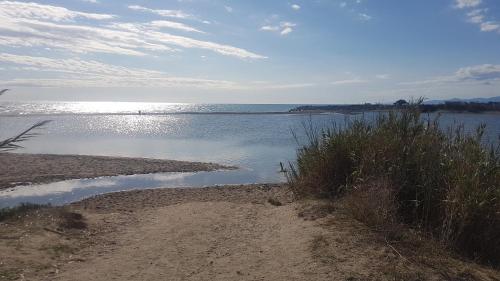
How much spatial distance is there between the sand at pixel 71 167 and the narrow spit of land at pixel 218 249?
10.9 metres

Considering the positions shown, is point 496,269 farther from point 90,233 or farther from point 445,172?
point 90,233

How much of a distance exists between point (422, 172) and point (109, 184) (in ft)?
47.2

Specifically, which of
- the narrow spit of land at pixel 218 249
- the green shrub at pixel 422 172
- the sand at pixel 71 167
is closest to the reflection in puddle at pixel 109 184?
the sand at pixel 71 167

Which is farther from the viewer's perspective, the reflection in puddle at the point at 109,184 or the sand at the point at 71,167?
the sand at the point at 71,167

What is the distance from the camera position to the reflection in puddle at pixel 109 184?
53.0ft

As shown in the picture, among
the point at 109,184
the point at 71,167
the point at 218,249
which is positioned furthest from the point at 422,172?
the point at 71,167

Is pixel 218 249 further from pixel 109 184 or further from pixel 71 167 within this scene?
pixel 71 167

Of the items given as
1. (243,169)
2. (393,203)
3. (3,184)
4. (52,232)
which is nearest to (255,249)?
(393,203)

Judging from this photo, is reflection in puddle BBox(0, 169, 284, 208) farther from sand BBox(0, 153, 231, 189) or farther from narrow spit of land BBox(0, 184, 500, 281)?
narrow spit of land BBox(0, 184, 500, 281)

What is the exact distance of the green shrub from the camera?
6688 millimetres

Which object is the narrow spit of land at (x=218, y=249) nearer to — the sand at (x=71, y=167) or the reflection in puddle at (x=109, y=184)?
the reflection in puddle at (x=109, y=184)

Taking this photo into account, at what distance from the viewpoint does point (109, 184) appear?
1939cm

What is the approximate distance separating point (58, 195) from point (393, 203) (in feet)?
42.3

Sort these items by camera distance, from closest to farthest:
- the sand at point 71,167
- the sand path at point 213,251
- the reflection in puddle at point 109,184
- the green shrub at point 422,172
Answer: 1. the sand path at point 213,251
2. the green shrub at point 422,172
3. the reflection in puddle at point 109,184
4. the sand at point 71,167
